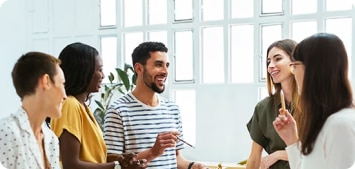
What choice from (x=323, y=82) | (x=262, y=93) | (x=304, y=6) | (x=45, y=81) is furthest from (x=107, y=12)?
(x=323, y=82)

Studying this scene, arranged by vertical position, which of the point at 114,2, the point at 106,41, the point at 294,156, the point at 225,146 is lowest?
the point at 225,146

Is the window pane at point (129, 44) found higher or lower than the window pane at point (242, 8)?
lower

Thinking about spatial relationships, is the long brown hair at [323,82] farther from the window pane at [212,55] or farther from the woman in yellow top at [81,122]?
the window pane at [212,55]

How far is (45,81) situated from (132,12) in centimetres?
277

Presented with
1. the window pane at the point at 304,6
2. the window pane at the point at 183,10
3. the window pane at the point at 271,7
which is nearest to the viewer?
the window pane at the point at 304,6

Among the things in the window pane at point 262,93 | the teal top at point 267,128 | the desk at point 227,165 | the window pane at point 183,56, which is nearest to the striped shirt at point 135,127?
the teal top at point 267,128

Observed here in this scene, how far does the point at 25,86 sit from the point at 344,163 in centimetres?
98

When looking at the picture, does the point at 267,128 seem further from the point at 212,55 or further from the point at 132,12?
the point at 132,12

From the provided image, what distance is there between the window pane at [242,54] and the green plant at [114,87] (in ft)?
2.55

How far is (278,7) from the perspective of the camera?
3.59 meters

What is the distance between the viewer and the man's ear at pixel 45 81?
59.9 inches

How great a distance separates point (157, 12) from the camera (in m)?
4.10

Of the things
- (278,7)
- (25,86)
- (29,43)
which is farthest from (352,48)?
(29,43)

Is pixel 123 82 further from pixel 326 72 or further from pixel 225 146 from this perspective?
pixel 326 72
